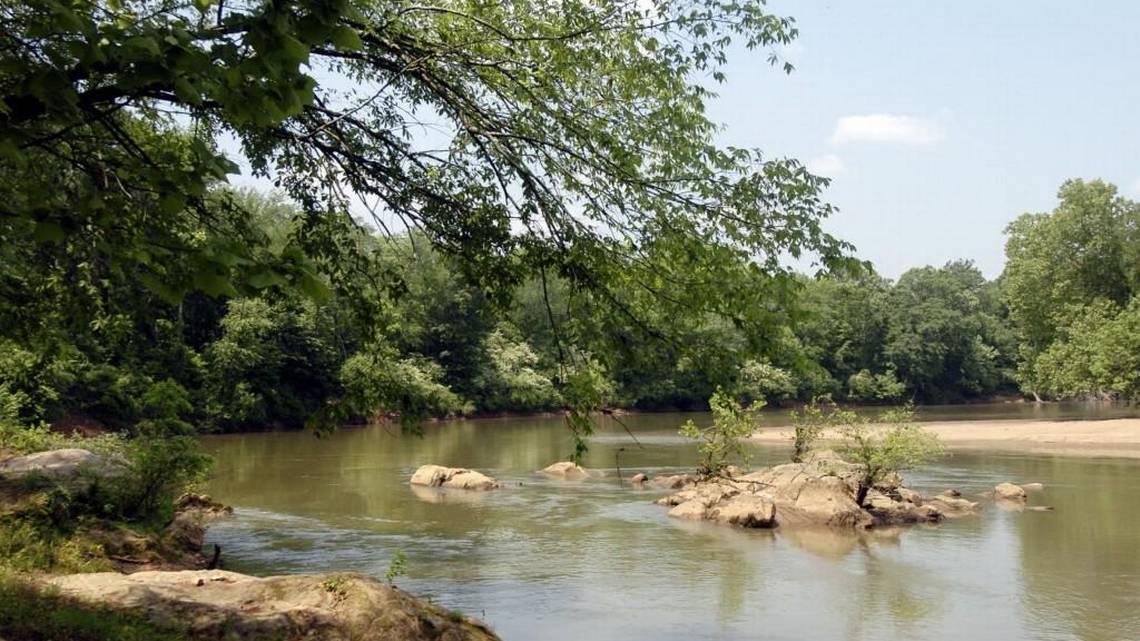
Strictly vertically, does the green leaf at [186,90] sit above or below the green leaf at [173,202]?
above

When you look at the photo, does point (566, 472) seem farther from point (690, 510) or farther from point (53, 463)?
point (53, 463)

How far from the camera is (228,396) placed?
44.7 meters

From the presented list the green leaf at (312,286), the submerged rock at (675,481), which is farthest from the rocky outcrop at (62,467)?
the submerged rock at (675,481)

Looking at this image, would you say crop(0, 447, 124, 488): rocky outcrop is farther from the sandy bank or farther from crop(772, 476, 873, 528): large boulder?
the sandy bank

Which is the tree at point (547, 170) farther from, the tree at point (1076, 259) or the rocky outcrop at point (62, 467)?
the tree at point (1076, 259)

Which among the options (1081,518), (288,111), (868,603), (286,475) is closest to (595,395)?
(288,111)

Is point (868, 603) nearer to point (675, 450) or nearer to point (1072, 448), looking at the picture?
point (675, 450)

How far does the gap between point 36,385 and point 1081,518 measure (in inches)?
1203

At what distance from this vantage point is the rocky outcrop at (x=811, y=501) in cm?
2055

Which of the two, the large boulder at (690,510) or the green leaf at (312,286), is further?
the large boulder at (690,510)

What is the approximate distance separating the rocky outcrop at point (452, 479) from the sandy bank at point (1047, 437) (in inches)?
525

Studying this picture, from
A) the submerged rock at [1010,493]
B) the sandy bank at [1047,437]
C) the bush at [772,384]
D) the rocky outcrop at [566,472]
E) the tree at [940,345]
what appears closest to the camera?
the submerged rock at [1010,493]

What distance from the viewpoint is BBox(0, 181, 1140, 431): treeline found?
7738 millimetres

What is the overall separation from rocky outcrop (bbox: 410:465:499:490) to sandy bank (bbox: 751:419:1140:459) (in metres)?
13.3
